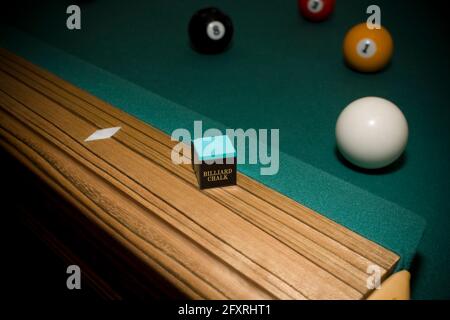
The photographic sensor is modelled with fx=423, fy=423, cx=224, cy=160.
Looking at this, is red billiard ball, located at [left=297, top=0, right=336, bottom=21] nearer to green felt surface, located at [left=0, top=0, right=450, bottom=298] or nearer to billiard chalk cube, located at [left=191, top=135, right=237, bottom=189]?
green felt surface, located at [left=0, top=0, right=450, bottom=298]

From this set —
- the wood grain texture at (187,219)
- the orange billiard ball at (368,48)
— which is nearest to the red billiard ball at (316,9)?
the orange billiard ball at (368,48)

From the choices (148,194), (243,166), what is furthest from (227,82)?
(148,194)

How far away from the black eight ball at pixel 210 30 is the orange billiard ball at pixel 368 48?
611 millimetres

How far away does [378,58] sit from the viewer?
202 centimetres

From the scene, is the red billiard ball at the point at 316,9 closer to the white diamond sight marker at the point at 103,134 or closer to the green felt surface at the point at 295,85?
the green felt surface at the point at 295,85

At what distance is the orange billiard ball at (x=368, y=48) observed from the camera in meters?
1.99

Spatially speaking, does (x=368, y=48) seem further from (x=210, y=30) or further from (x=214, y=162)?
(x=214, y=162)

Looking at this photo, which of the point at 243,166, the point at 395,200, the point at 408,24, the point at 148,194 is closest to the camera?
the point at 148,194

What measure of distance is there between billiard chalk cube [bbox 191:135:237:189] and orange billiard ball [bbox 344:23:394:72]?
1175 mm

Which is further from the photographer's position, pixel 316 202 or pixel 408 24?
pixel 408 24
